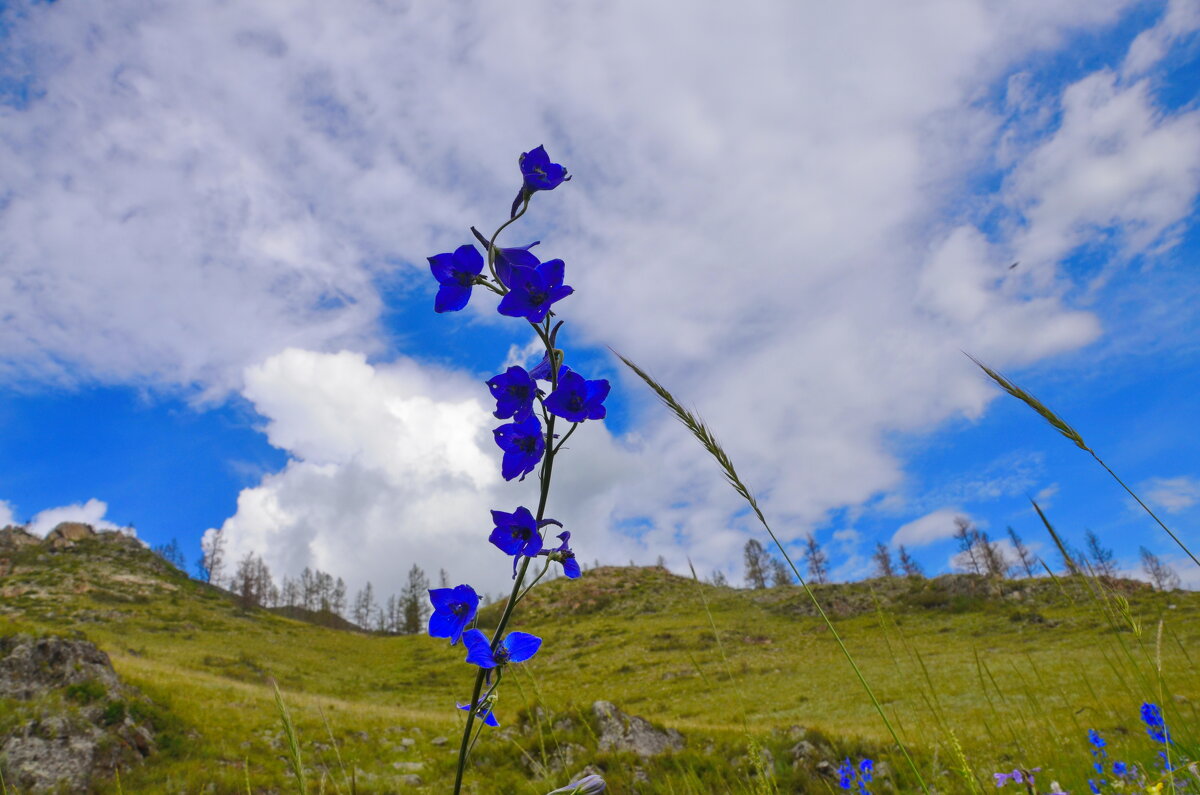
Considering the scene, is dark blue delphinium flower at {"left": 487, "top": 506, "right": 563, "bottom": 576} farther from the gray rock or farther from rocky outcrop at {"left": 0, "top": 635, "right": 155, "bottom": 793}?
rocky outcrop at {"left": 0, "top": 635, "right": 155, "bottom": 793}

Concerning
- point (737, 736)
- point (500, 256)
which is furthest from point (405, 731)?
point (500, 256)

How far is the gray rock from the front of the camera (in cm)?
929

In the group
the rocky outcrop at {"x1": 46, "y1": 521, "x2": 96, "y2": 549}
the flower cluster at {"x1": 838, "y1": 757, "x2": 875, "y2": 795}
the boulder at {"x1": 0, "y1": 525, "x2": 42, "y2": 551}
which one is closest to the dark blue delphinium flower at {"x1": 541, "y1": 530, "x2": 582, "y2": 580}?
the flower cluster at {"x1": 838, "y1": 757, "x2": 875, "y2": 795}

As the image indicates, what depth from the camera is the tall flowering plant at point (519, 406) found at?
142 centimetres

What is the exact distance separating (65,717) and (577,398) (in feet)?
41.0

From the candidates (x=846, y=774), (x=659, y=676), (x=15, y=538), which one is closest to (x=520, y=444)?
(x=846, y=774)

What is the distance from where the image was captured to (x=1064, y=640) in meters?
27.2

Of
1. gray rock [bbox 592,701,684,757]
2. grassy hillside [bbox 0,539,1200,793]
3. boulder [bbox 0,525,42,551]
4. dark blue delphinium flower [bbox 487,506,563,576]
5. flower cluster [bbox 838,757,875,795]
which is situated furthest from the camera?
boulder [bbox 0,525,42,551]

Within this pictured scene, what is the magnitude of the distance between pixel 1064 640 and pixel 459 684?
37.0 metres

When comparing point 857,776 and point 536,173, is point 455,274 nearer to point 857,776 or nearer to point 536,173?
point 536,173

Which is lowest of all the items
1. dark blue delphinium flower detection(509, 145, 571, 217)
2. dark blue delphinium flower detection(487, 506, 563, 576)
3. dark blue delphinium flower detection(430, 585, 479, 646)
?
dark blue delphinium flower detection(430, 585, 479, 646)

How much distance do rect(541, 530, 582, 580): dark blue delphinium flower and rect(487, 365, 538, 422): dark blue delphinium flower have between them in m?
0.34

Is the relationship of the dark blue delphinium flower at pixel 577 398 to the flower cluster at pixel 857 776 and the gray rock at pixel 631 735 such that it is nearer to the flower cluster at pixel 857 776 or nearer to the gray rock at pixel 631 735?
the flower cluster at pixel 857 776

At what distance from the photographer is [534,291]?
5.26 feet
